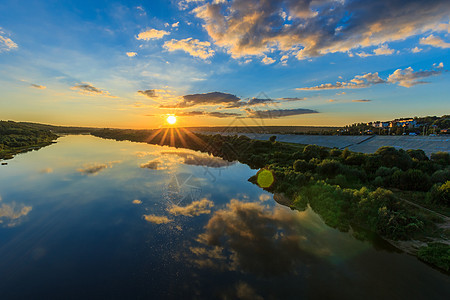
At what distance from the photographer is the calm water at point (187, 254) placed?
34.1 feet

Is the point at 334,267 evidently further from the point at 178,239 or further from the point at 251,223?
the point at 178,239

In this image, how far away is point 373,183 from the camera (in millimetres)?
24734

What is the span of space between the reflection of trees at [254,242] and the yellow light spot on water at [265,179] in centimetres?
842

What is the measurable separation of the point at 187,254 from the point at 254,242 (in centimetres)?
485

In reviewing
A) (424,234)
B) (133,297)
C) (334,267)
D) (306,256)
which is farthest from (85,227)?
(424,234)

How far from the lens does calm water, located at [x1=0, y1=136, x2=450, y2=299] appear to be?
1038 centimetres

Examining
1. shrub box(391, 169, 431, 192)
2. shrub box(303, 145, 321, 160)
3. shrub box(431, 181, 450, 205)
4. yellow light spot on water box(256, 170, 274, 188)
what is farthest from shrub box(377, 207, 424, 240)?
shrub box(303, 145, 321, 160)

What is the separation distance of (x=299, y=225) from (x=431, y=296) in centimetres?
834

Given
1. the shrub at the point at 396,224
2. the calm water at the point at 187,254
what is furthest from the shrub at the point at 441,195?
the calm water at the point at 187,254

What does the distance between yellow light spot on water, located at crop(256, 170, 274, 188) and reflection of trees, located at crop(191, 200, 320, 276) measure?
331 inches

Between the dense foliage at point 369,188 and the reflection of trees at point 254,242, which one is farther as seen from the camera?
the dense foliage at point 369,188

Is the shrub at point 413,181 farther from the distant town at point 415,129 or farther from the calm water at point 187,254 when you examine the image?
the distant town at point 415,129

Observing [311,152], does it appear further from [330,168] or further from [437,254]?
[437,254]

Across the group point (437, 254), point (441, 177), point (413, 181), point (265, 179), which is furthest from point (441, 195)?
point (265, 179)
